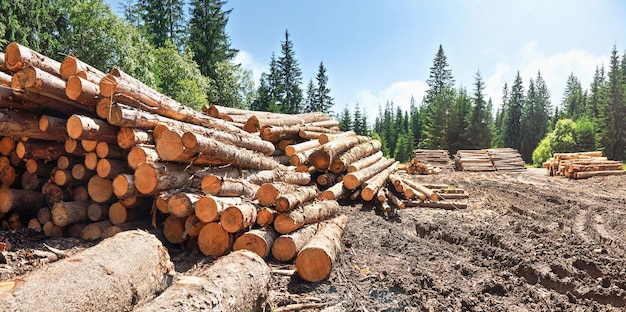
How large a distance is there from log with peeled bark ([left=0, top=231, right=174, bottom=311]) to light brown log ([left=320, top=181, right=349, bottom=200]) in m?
4.76

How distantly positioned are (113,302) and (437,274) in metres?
3.90

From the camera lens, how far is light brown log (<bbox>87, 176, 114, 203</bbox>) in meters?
5.49

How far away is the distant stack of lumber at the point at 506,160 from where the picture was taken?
2500cm

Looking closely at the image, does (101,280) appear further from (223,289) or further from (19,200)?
(19,200)

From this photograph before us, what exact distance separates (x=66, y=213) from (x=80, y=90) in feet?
5.74

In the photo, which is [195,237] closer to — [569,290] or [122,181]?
[122,181]

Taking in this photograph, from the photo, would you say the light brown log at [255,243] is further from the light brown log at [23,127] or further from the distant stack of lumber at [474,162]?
the distant stack of lumber at [474,162]

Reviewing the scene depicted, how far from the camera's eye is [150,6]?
32781 mm

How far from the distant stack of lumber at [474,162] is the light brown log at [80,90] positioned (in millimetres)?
23563

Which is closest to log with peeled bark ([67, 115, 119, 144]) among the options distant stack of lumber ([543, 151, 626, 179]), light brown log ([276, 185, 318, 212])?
light brown log ([276, 185, 318, 212])

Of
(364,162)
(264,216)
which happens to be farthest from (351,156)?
(264,216)

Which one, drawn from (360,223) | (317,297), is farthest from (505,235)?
(317,297)

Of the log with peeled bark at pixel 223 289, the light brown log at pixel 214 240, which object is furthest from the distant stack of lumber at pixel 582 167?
the log with peeled bark at pixel 223 289

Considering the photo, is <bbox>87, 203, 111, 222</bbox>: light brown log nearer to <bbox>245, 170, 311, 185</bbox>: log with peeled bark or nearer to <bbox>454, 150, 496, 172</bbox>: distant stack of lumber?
<bbox>245, 170, 311, 185</bbox>: log with peeled bark
